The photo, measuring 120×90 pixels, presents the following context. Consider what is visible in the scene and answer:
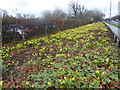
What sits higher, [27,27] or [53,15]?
[53,15]

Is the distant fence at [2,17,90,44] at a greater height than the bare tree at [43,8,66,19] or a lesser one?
lesser

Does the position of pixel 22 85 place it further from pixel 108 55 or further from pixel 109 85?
pixel 108 55

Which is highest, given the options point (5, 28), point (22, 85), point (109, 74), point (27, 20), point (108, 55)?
point (27, 20)

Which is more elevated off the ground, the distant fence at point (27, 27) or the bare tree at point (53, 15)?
the bare tree at point (53, 15)

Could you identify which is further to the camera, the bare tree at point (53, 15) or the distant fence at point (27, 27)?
the bare tree at point (53, 15)

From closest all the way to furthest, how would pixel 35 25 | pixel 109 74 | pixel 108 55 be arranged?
pixel 109 74
pixel 108 55
pixel 35 25

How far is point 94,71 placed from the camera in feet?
8.16

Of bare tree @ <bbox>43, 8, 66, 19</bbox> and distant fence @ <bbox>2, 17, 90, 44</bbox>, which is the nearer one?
distant fence @ <bbox>2, 17, 90, 44</bbox>

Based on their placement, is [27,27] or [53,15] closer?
[27,27]

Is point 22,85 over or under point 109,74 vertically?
under

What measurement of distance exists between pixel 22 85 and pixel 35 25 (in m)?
6.94

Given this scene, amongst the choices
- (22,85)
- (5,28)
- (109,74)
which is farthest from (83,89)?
(5,28)

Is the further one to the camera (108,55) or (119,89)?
(108,55)

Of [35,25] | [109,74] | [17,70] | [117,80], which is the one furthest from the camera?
[35,25]
